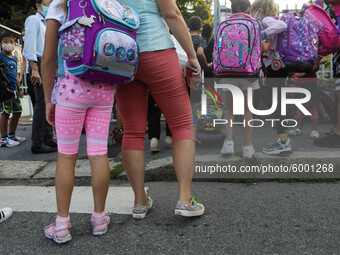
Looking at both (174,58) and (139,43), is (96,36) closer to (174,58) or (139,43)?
(139,43)

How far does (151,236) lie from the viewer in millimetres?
1930

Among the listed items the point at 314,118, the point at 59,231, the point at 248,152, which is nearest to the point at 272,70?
the point at 248,152

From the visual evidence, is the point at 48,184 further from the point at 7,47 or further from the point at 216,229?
the point at 7,47

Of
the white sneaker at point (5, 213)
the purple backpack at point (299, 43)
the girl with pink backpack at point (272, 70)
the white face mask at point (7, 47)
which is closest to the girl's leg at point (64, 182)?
the white sneaker at point (5, 213)

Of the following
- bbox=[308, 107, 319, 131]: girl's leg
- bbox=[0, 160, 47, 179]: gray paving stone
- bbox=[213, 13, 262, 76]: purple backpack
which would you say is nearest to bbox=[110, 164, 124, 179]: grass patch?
bbox=[0, 160, 47, 179]: gray paving stone

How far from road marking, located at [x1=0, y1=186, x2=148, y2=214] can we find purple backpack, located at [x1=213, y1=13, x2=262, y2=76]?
1585 mm

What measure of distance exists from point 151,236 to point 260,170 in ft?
4.91

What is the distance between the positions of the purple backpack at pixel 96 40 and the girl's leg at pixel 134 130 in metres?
0.38

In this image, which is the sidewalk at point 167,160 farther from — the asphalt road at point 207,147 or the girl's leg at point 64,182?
the girl's leg at point 64,182

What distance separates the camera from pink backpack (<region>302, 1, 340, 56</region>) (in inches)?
142

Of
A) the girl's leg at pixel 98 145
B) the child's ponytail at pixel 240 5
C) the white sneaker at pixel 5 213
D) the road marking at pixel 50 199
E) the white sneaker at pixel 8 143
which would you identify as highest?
the child's ponytail at pixel 240 5

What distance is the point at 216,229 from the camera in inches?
78.5

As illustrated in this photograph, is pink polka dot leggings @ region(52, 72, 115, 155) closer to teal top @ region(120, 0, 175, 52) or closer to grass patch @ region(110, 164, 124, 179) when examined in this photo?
teal top @ region(120, 0, 175, 52)

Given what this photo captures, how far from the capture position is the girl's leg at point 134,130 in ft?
7.22
